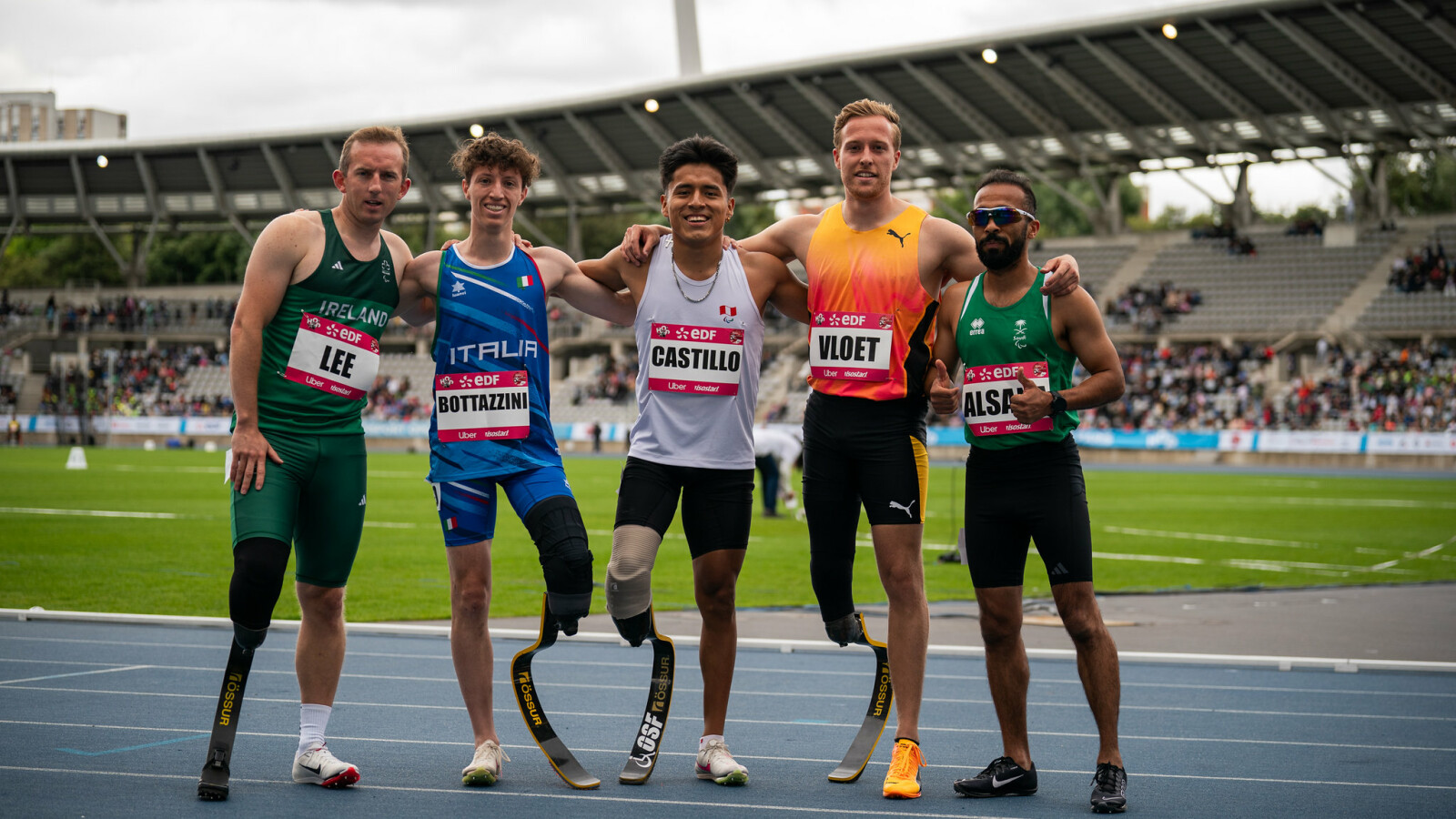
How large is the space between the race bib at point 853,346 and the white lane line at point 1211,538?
12998 millimetres

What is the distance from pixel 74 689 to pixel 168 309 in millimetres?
58421

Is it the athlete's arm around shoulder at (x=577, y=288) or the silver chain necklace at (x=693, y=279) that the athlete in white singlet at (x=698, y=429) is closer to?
the silver chain necklace at (x=693, y=279)

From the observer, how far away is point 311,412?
4.79m

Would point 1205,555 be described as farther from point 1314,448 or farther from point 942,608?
point 1314,448

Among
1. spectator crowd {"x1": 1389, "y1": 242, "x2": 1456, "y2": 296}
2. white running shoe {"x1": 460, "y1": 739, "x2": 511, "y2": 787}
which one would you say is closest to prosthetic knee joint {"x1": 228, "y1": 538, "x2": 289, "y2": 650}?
white running shoe {"x1": 460, "y1": 739, "x2": 511, "y2": 787}

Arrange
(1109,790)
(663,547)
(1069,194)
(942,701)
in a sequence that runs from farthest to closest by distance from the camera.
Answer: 1. (1069,194)
2. (663,547)
3. (942,701)
4. (1109,790)

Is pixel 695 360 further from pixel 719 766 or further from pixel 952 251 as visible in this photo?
pixel 719 766

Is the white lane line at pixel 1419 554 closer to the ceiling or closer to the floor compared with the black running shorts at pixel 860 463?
closer to the floor

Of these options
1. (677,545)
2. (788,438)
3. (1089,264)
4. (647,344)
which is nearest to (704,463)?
(647,344)

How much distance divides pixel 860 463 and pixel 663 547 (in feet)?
35.9

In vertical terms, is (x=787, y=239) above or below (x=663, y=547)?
above

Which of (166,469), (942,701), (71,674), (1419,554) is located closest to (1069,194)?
(166,469)

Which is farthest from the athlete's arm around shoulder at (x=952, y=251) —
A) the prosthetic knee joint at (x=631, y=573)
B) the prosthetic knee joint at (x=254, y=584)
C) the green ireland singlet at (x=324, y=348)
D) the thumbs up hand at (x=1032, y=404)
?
the prosthetic knee joint at (x=254, y=584)

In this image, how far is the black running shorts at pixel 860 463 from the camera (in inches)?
191
